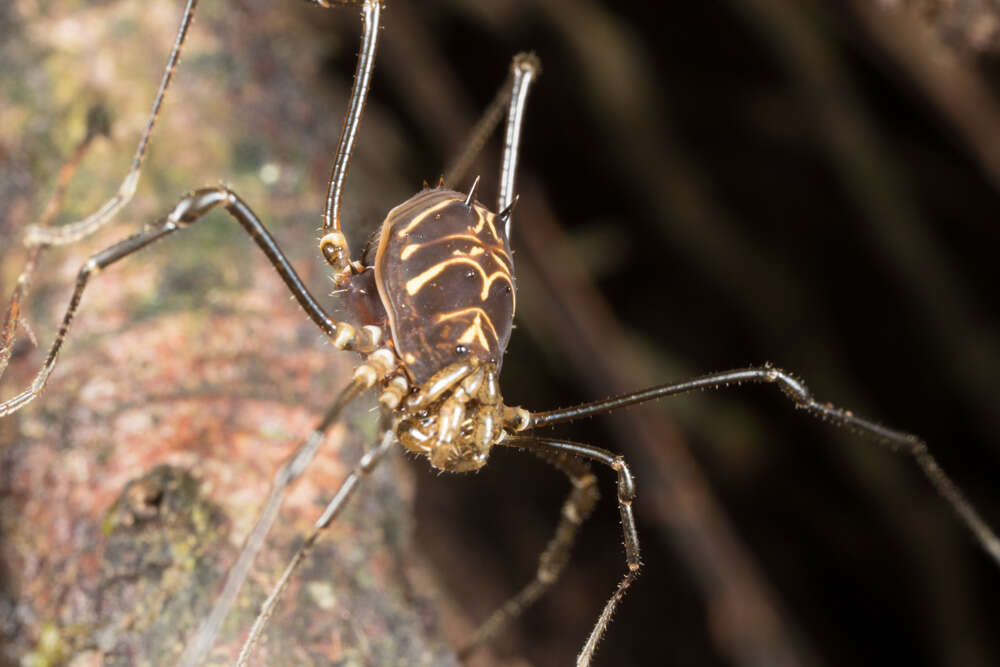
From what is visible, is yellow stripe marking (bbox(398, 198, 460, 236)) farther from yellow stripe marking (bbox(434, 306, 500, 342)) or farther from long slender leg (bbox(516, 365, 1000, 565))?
long slender leg (bbox(516, 365, 1000, 565))

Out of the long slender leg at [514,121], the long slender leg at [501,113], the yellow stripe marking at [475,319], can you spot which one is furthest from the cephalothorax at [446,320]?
the long slender leg at [501,113]

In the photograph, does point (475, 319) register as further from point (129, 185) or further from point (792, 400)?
point (129, 185)

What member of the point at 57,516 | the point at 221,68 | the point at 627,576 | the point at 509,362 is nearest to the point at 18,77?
the point at 221,68

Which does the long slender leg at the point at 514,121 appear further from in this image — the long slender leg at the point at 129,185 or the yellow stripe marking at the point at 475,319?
the long slender leg at the point at 129,185

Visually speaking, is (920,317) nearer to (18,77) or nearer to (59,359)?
(59,359)

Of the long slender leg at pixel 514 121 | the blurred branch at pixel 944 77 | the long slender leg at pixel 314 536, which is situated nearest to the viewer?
the long slender leg at pixel 314 536
